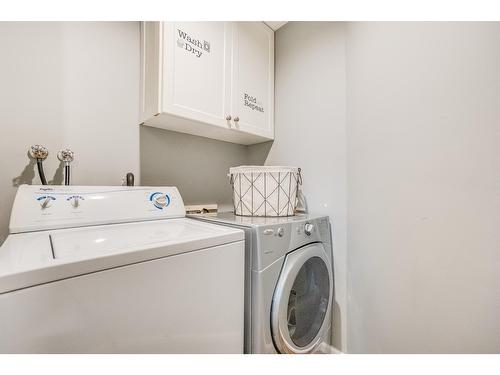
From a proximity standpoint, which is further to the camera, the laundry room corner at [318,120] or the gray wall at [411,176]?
the laundry room corner at [318,120]

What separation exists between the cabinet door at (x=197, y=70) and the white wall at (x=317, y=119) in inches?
18.4

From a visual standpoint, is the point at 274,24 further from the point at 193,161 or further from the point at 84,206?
Answer: the point at 84,206

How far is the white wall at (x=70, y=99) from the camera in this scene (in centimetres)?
103

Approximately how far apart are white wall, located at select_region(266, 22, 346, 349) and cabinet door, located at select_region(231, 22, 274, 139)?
8 cm

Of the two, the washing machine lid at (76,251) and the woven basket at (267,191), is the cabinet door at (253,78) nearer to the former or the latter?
the woven basket at (267,191)

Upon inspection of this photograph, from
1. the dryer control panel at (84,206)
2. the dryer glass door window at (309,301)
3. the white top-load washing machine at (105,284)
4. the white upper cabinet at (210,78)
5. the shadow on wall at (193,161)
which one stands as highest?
the white upper cabinet at (210,78)

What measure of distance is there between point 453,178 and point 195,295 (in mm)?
992

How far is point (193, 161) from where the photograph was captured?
5.34 feet

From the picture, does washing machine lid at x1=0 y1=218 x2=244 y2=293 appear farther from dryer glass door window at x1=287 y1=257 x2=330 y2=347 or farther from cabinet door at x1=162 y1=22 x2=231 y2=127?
cabinet door at x1=162 y1=22 x2=231 y2=127

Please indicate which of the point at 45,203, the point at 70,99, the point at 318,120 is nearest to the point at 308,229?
the point at 318,120

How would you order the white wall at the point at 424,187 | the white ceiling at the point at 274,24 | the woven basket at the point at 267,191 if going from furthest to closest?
the white ceiling at the point at 274,24 → the woven basket at the point at 267,191 → the white wall at the point at 424,187

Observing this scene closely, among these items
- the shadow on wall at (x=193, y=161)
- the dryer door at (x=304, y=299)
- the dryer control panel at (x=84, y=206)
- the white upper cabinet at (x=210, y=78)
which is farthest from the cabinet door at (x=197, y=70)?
the dryer door at (x=304, y=299)

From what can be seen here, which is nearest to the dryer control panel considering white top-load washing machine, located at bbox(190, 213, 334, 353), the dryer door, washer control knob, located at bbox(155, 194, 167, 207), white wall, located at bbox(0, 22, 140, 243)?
washer control knob, located at bbox(155, 194, 167, 207)

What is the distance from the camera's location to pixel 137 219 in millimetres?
1109
